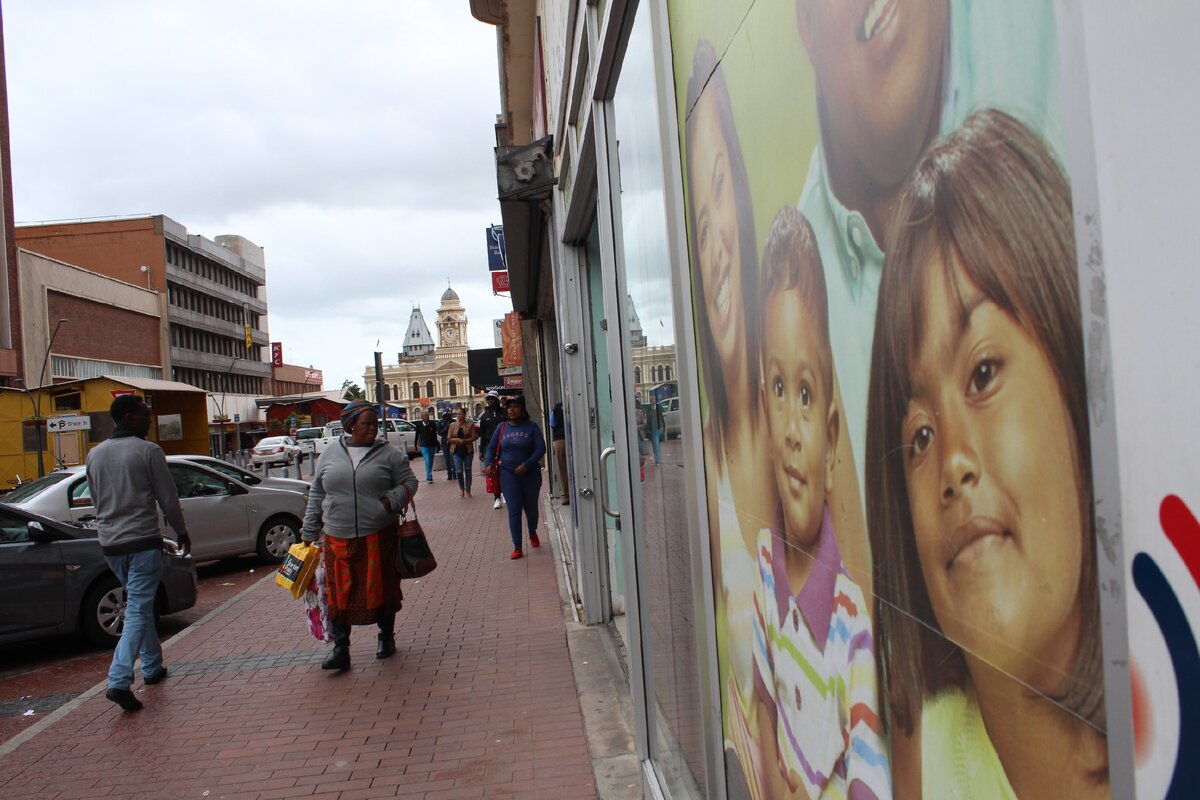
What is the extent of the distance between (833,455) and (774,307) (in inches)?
13.1

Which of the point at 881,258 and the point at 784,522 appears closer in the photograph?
the point at 881,258

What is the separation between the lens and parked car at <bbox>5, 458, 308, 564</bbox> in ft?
39.4

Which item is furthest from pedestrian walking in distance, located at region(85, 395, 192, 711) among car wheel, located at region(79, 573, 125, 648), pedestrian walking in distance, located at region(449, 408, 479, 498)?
pedestrian walking in distance, located at region(449, 408, 479, 498)

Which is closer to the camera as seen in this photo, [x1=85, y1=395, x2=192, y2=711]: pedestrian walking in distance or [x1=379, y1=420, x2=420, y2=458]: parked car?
[x1=85, y1=395, x2=192, y2=711]: pedestrian walking in distance

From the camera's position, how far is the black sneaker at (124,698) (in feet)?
19.7

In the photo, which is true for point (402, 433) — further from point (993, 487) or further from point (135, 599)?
point (993, 487)

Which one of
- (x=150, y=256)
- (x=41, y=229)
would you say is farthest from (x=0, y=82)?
(x=41, y=229)

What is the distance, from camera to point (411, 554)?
6.75 m


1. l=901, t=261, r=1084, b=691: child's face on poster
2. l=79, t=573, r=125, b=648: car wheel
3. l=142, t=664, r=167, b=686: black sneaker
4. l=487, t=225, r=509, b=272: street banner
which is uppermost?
l=487, t=225, r=509, b=272: street banner

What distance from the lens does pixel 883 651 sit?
4.09 feet

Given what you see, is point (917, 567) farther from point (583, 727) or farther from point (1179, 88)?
point (583, 727)

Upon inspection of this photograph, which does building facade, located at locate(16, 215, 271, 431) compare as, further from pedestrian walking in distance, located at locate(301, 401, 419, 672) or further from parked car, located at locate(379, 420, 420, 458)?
pedestrian walking in distance, located at locate(301, 401, 419, 672)

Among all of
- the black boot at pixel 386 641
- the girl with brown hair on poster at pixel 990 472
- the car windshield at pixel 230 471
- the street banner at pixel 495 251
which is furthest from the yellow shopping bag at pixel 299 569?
the street banner at pixel 495 251

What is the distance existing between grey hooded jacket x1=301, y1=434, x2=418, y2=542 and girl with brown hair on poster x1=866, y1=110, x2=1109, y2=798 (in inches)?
229
